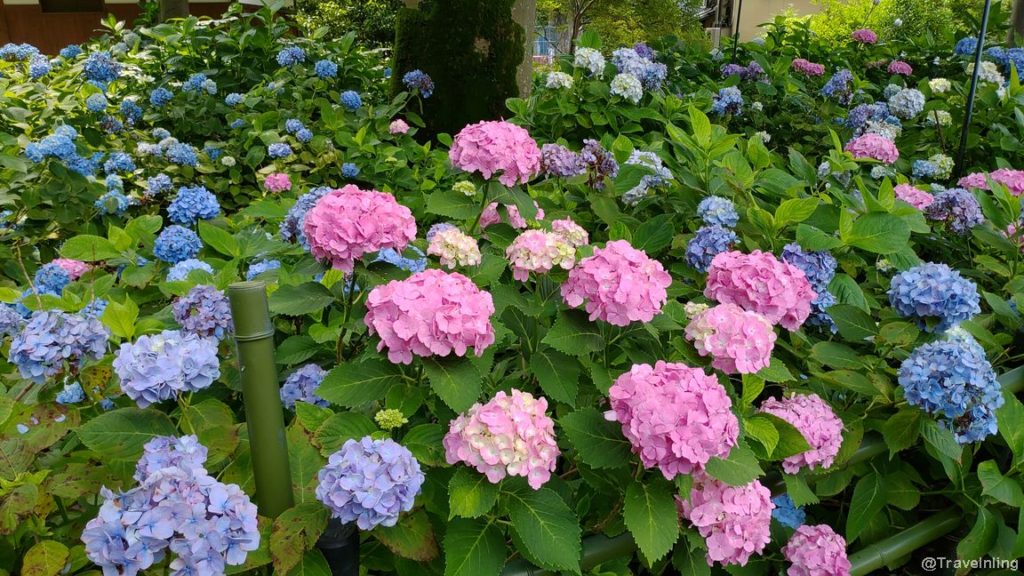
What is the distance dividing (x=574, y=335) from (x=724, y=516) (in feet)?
1.24

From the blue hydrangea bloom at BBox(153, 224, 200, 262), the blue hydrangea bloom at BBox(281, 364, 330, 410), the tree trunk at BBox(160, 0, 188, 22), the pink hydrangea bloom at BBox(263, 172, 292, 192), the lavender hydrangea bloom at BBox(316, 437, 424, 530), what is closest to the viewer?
the lavender hydrangea bloom at BBox(316, 437, 424, 530)

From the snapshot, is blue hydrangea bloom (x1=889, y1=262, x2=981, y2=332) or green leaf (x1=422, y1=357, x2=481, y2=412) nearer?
green leaf (x1=422, y1=357, x2=481, y2=412)

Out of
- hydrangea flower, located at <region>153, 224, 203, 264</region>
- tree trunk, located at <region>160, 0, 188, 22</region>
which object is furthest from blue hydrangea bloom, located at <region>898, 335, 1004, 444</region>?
tree trunk, located at <region>160, 0, 188, 22</region>

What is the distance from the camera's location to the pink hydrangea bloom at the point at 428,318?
101 cm

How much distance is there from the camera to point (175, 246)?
176 cm

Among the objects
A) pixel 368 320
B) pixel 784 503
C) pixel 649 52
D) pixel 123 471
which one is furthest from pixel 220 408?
pixel 649 52

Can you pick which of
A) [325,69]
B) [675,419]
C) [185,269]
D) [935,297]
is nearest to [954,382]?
[935,297]

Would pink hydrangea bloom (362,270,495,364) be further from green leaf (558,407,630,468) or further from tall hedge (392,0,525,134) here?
tall hedge (392,0,525,134)

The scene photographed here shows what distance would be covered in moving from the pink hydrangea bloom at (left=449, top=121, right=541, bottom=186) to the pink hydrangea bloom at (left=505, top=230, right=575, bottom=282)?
28 centimetres

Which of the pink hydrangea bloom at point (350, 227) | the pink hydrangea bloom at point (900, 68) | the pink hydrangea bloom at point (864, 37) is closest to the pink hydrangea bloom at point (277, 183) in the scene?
the pink hydrangea bloom at point (350, 227)

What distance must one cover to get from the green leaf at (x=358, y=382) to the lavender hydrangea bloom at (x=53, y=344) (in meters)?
0.36

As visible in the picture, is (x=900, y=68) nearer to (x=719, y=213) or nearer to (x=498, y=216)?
(x=719, y=213)

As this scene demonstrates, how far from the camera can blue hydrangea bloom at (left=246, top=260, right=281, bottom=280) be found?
62.8 inches

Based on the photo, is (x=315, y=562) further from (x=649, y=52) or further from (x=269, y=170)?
(x=649, y=52)
